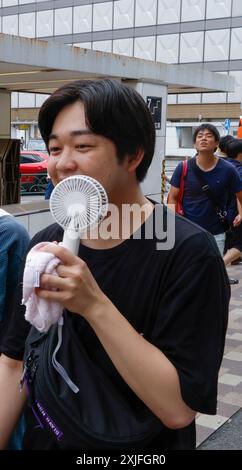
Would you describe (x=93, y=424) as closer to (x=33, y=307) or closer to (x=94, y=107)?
(x=33, y=307)

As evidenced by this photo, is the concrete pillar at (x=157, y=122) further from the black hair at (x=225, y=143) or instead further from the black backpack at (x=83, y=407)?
the black backpack at (x=83, y=407)

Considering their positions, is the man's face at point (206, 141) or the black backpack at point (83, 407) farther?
the man's face at point (206, 141)

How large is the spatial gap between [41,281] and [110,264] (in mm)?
271

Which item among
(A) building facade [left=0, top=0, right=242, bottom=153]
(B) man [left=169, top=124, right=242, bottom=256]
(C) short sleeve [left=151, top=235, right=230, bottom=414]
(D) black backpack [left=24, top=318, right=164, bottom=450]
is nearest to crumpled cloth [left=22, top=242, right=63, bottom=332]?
(D) black backpack [left=24, top=318, right=164, bottom=450]

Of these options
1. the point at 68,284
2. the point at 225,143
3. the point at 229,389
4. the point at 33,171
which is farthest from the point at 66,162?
the point at 33,171

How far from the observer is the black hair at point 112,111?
4.16 feet

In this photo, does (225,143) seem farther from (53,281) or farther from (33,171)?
(33,171)

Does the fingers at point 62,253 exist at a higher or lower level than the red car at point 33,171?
higher

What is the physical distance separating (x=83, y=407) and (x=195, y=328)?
30cm

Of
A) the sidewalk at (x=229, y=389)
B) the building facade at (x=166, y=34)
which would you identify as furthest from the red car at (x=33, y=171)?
the sidewalk at (x=229, y=389)

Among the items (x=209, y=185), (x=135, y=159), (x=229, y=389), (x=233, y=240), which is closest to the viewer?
(x=135, y=159)

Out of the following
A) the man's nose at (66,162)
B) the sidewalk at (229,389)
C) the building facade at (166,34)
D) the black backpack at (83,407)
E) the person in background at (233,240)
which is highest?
the building facade at (166,34)

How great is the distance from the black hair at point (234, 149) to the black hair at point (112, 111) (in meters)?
5.91

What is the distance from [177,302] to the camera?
1.25m
